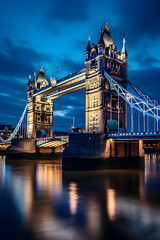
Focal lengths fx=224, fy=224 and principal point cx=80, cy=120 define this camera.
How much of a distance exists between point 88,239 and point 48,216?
312cm

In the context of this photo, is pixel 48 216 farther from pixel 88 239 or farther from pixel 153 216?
pixel 153 216

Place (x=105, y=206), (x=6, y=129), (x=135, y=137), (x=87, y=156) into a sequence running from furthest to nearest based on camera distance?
(x=6, y=129)
(x=87, y=156)
(x=135, y=137)
(x=105, y=206)

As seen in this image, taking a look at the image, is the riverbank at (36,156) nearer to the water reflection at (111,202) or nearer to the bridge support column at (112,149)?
the bridge support column at (112,149)

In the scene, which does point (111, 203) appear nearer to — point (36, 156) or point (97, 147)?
point (97, 147)

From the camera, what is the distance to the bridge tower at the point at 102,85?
39.0 meters

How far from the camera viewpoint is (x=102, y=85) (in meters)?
39.0

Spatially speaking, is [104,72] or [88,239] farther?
[104,72]

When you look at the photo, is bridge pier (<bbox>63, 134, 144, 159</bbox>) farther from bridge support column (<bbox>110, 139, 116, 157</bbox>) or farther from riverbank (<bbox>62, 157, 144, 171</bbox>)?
riverbank (<bbox>62, 157, 144, 171</bbox>)

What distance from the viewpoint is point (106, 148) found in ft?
117

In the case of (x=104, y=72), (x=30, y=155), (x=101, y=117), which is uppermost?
(x=104, y=72)

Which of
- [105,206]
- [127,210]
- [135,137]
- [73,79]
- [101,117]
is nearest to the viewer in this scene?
[127,210]

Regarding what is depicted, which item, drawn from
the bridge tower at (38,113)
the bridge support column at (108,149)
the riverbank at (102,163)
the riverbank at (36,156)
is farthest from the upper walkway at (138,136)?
the bridge tower at (38,113)

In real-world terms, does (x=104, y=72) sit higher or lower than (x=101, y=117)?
higher

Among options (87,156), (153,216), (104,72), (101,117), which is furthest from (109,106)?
(153,216)
